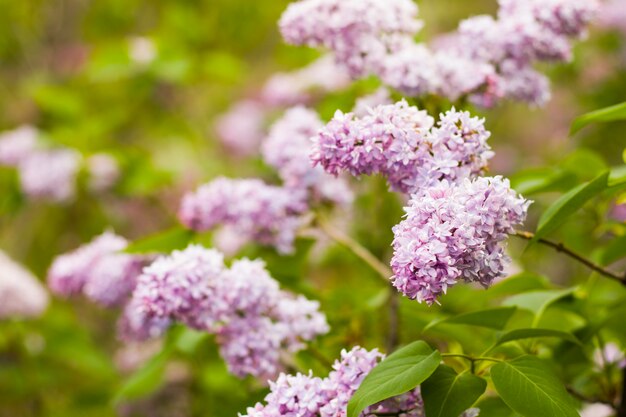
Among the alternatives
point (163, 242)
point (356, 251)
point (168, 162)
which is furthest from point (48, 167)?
point (356, 251)

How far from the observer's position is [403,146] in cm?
99

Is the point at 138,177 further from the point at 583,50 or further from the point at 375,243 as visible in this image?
the point at 583,50

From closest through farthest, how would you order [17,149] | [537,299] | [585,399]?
[585,399] < [537,299] < [17,149]

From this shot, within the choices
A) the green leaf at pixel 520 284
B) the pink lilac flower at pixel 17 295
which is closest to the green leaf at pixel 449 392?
the green leaf at pixel 520 284

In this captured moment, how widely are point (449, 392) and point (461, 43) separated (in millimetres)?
697

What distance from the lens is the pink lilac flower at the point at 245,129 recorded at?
317cm

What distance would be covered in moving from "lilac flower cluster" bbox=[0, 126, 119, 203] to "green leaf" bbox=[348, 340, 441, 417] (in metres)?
1.60

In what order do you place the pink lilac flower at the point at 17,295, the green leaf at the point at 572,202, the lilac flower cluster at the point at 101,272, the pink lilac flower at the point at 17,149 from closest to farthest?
the green leaf at the point at 572,202
the lilac flower cluster at the point at 101,272
the pink lilac flower at the point at 17,295
the pink lilac flower at the point at 17,149

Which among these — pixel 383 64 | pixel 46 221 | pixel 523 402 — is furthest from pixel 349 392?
pixel 46 221

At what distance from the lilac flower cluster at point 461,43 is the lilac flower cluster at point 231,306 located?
39 centimetres

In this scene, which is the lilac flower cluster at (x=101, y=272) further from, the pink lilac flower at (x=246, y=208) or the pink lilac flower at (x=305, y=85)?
the pink lilac flower at (x=305, y=85)

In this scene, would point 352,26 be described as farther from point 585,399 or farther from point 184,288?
point 585,399

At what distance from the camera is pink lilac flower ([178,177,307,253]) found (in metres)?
1.47

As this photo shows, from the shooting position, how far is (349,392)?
0.95 m
